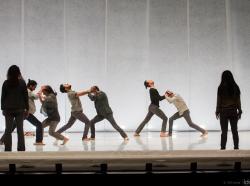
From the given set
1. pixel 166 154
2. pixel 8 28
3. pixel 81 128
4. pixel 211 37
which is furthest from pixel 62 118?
pixel 166 154

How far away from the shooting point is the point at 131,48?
18.0 m

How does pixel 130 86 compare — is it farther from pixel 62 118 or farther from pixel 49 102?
pixel 49 102

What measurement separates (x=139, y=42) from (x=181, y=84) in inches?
77.2

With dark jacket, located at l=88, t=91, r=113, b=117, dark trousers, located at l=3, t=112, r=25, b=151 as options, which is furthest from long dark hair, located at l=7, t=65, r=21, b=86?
dark jacket, located at l=88, t=91, r=113, b=117

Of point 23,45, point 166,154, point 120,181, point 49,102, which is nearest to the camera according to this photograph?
point 120,181

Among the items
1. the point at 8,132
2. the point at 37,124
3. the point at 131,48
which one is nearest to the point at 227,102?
the point at 8,132

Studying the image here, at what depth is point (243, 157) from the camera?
684 centimetres

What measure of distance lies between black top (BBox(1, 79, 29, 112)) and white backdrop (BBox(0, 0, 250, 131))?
27.1ft

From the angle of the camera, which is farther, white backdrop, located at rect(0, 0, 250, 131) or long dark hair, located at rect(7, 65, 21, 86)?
white backdrop, located at rect(0, 0, 250, 131)

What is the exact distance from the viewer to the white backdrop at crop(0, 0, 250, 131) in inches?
698

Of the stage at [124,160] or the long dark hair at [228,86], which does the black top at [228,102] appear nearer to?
the long dark hair at [228,86]

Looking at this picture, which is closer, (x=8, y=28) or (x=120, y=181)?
(x=120, y=181)

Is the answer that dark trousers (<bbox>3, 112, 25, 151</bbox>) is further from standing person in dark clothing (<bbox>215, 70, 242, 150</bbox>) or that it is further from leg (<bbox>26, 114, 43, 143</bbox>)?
standing person in dark clothing (<bbox>215, 70, 242, 150</bbox>)

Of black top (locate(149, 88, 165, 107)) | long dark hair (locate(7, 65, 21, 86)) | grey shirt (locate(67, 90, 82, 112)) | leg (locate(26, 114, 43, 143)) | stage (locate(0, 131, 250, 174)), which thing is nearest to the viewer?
stage (locate(0, 131, 250, 174))
